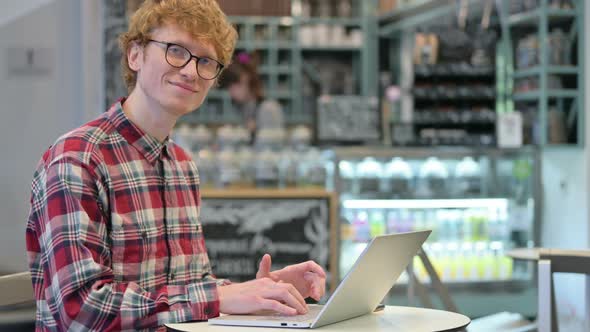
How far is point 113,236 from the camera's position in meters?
1.93

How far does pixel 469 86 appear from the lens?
844 centimetres

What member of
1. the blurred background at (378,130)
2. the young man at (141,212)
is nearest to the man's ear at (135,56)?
the young man at (141,212)

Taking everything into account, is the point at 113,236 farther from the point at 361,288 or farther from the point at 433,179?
the point at 433,179

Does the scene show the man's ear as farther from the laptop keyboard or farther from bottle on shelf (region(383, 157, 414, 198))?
bottle on shelf (region(383, 157, 414, 198))

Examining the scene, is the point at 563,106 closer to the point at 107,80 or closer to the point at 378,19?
the point at 378,19

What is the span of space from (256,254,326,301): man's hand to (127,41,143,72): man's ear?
1.80ft

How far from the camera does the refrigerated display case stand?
652 centimetres

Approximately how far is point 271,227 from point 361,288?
12.2 feet

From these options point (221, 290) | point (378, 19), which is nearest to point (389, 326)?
point (221, 290)

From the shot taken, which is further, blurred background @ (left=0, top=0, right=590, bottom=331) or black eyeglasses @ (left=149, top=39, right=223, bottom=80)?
blurred background @ (left=0, top=0, right=590, bottom=331)

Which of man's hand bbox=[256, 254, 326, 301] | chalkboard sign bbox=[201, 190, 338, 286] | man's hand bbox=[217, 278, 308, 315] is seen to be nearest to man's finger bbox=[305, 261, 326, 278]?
man's hand bbox=[256, 254, 326, 301]

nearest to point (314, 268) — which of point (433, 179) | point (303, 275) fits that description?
point (303, 275)

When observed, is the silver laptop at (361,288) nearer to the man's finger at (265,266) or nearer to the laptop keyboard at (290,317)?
the laptop keyboard at (290,317)

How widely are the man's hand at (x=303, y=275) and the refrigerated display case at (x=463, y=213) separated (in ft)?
14.3
